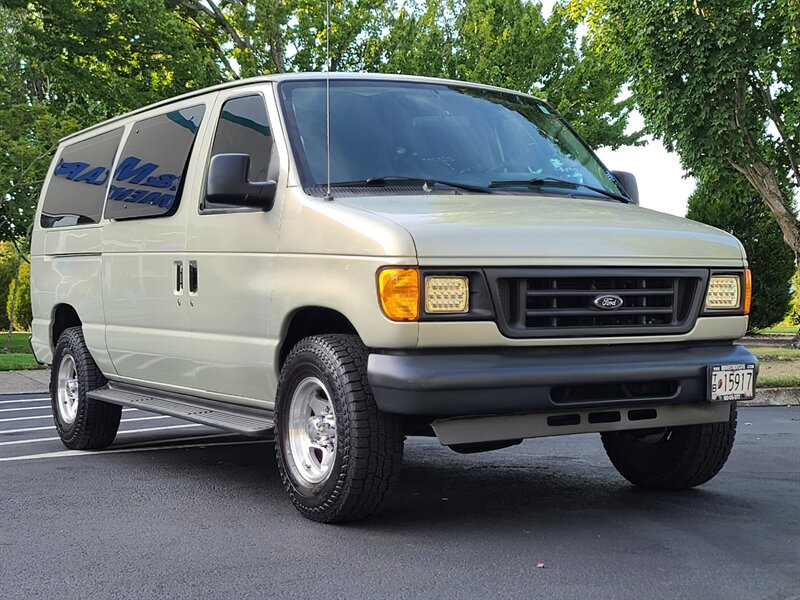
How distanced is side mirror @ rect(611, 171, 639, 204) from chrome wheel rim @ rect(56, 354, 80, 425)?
413 centimetres

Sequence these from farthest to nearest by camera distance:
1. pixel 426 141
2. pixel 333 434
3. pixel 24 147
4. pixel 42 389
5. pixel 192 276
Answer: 1. pixel 24 147
2. pixel 42 389
3. pixel 192 276
4. pixel 426 141
5. pixel 333 434

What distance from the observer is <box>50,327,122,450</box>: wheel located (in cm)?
780

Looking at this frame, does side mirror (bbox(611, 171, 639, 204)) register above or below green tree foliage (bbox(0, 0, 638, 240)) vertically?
below

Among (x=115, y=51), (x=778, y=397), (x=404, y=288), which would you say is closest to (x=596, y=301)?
(x=404, y=288)

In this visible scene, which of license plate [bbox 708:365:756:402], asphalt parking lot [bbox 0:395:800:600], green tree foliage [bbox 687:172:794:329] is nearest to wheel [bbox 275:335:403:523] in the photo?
asphalt parking lot [bbox 0:395:800:600]

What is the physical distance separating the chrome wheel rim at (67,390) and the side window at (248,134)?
2576mm

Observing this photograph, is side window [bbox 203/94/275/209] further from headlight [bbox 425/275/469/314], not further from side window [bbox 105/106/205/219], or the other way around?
headlight [bbox 425/275/469/314]

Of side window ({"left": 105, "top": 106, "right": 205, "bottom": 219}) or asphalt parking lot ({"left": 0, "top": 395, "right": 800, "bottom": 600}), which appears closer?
asphalt parking lot ({"left": 0, "top": 395, "right": 800, "bottom": 600})

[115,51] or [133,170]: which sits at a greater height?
[115,51]

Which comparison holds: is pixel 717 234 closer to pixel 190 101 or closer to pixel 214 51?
pixel 190 101

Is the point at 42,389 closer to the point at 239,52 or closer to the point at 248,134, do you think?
the point at 248,134

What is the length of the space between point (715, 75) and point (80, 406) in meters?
15.9

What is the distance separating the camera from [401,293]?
4.62 m

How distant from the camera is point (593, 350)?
4.92 m
